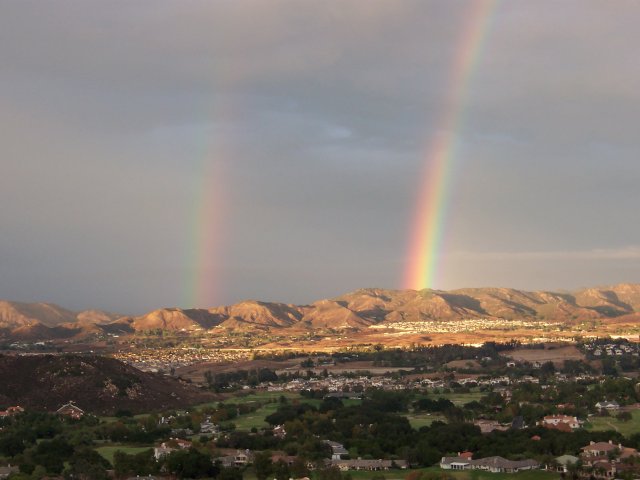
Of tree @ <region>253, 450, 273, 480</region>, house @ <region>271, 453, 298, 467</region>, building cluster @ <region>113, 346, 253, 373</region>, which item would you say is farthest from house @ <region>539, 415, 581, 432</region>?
building cluster @ <region>113, 346, 253, 373</region>

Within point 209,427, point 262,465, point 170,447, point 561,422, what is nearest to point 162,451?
point 170,447

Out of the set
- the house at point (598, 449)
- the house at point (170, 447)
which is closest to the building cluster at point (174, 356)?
the house at point (170, 447)

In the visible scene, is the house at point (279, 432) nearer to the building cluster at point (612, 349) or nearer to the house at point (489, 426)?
the house at point (489, 426)

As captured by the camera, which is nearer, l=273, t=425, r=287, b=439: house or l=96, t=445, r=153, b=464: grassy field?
l=96, t=445, r=153, b=464: grassy field

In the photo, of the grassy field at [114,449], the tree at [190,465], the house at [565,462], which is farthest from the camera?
the grassy field at [114,449]

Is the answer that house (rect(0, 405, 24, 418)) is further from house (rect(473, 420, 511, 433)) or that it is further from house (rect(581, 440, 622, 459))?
house (rect(581, 440, 622, 459))

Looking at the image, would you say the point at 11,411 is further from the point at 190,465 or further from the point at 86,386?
the point at 190,465
